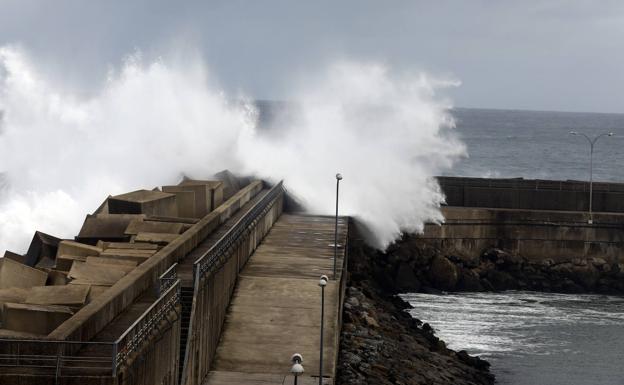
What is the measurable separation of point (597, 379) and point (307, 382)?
9.63m

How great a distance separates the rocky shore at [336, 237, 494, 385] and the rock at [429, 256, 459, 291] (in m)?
5.16

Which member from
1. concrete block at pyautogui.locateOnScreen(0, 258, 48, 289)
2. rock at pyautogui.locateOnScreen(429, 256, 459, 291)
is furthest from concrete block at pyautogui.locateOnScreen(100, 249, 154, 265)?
rock at pyautogui.locateOnScreen(429, 256, 459, 291)

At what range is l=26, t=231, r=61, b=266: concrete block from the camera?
2012cm

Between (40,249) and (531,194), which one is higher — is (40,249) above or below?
below

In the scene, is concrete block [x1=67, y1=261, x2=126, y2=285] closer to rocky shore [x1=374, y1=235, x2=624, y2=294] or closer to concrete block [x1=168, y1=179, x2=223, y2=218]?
concrete block [x1=168, y1=179, x2=223, y2=218]

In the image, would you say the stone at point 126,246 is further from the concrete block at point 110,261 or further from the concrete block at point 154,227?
the concrete block at point 154,227

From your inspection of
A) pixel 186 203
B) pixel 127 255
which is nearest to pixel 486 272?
pixel 186 203

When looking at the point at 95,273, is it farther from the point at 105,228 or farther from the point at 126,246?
the point at 105,228

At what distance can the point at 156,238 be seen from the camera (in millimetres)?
20406

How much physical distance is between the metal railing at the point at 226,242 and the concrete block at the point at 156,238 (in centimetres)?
102

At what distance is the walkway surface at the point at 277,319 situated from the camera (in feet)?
57.7

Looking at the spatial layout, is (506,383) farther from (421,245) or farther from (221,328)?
(421,245)

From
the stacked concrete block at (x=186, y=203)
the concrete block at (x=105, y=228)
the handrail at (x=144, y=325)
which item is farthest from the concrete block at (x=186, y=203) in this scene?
the handrail at (x=144, y=325)

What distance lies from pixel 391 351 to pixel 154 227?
16.2ft
